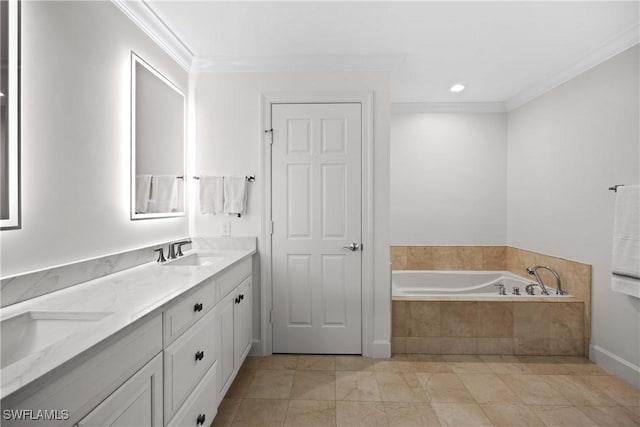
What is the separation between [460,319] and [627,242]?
1.31 metres

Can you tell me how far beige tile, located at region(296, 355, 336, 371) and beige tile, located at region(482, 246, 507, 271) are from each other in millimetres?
Result: 2333

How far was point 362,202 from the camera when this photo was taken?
2.83 meters

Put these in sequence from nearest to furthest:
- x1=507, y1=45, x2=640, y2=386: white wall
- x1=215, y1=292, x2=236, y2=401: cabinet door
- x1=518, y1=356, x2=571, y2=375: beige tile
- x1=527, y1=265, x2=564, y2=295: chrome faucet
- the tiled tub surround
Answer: x1=215, y1=292, x2=236, y2=401: cabinet door
x1=507, y1=45, x2=640, y2=386: white wall
x1=518, y1=356, x2=571, y2=375: beige tile
the tiled tub surround
x1=527, y1=265, x2=564, y2=295: chrome faucet

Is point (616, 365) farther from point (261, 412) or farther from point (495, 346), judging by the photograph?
point (261, 412)

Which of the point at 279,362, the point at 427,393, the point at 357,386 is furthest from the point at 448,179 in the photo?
the point at 279,362

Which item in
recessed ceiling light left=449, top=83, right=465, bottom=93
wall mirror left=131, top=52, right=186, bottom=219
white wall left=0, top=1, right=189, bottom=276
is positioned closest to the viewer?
white wall left=0, top=1, right=189, bottom=276

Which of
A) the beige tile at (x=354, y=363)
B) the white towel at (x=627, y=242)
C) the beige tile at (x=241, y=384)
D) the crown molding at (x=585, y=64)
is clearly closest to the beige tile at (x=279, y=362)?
the beige tile at (x=241, y=384)

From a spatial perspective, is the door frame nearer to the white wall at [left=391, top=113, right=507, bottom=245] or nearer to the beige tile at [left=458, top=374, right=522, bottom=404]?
the beige tile at [left=458, top=374, right=522, bottom=404]

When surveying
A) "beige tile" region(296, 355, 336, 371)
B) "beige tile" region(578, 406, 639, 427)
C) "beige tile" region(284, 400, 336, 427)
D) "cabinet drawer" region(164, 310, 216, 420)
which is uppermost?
"cabinet drawer" region(164, 310, 216, 420)

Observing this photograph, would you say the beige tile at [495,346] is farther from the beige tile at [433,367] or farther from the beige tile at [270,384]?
the beige tile at [270,384]

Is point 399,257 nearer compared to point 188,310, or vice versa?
point 188,310

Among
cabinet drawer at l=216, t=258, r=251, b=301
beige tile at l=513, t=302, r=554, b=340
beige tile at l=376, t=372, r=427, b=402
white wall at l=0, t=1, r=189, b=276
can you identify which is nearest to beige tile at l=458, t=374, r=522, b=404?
beige tile at l=376, t=372, r=427, b=402

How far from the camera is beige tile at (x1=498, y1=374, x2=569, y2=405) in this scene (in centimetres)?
222

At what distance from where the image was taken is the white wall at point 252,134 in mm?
2811
